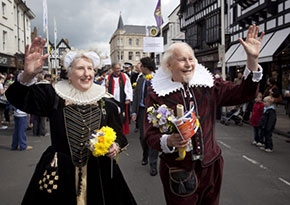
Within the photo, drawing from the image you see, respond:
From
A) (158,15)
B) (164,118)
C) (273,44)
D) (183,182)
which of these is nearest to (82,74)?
(164,118)

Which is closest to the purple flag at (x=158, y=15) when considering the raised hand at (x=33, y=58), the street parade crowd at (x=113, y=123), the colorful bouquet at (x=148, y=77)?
the colorful bouquet at (x=148, y=77)

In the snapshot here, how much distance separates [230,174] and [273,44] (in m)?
11.7

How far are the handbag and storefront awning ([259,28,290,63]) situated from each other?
13206 millimetres

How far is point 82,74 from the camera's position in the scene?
2.63 m

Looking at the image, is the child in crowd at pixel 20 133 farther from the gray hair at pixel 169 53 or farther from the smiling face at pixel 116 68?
the gray hair at pixel 169 53

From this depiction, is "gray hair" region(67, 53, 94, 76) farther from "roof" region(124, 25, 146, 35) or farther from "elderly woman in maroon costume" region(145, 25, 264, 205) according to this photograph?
"roof" region(124, 25, 146, 35)

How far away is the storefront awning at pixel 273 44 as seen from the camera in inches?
543

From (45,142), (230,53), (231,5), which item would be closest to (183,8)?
(231,5)

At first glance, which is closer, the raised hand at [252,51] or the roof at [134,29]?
the raised hand at [252,51]

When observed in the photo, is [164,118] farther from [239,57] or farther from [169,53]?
[239,57]

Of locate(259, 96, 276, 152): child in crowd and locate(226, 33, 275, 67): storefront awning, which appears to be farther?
locate(226, 33, 275, 67): storefront awning

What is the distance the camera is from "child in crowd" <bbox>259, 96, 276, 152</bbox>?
6.72m

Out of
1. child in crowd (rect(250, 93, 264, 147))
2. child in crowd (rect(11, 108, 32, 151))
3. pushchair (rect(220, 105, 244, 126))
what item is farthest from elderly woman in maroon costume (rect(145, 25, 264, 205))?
pushchair (rect(220, 105, 244, 126))

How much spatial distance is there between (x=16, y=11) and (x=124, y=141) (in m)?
30.6
